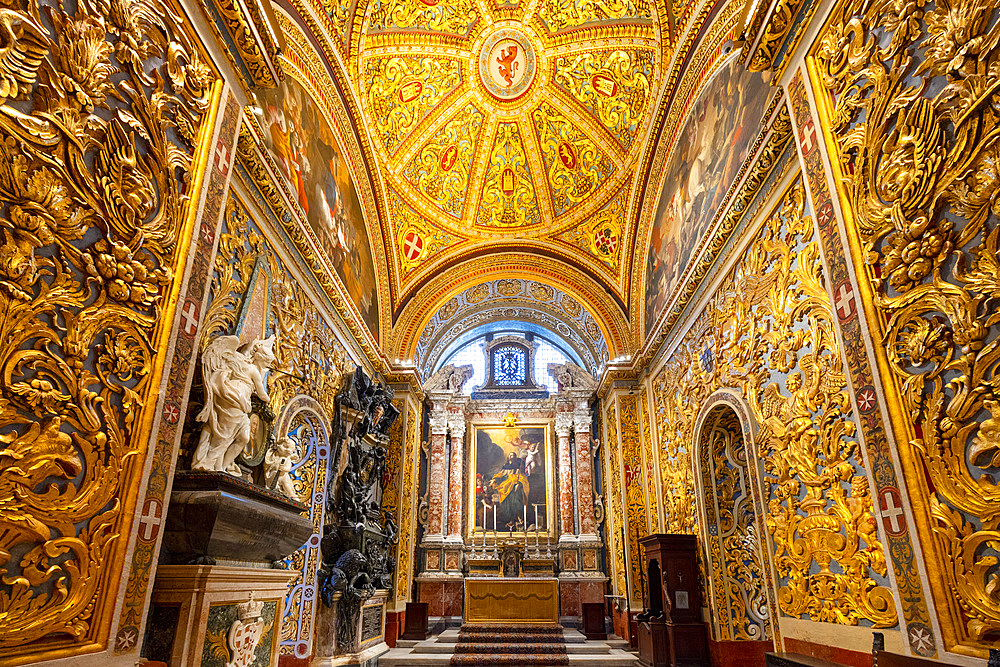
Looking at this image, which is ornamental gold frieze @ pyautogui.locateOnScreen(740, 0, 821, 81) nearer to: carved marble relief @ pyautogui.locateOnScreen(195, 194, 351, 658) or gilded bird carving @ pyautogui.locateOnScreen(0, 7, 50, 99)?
gilded bird carving @ pyautogui.locateOnScreen(0, 7, 50, 99)

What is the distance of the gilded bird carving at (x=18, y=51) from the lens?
2.73 metres

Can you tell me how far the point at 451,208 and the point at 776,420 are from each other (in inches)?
360

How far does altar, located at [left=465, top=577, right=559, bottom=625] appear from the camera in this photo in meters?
12.9

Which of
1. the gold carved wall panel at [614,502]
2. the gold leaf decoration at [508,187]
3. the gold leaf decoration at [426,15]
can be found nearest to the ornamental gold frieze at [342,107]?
the gold leaf decoration at [426,15]

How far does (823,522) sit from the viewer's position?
4855 millimetres

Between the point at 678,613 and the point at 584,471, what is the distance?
813cm

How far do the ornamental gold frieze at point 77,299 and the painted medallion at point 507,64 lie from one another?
24.6 feet

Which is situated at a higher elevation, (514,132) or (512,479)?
(514,132)

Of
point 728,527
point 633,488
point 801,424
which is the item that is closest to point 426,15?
point 801,424

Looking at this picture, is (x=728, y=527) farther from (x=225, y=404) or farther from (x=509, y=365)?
(x=509, y=365)

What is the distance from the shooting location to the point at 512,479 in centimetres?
1686

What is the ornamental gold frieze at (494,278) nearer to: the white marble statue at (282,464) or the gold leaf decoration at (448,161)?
the gold leaf decoration at (448,161)

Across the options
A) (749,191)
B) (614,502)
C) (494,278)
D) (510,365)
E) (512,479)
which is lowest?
(614,502)

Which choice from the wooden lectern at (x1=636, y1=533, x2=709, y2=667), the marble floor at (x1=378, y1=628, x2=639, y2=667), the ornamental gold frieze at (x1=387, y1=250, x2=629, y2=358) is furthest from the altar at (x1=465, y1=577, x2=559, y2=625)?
the ornamental gold frieze at (x1=387, y1=250, x2=629, y2=358)
